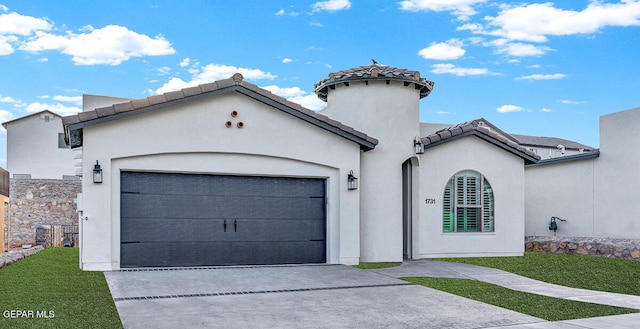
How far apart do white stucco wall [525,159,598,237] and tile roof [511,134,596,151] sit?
61.3ft

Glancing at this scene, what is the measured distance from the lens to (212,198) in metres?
13.1

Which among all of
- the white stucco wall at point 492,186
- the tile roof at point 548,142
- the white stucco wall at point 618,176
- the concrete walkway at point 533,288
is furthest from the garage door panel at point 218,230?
the tile roof at point 548,142

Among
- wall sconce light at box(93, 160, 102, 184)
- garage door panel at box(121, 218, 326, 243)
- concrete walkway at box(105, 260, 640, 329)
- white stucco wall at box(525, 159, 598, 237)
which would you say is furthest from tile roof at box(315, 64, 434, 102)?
white stucco wall at box(525, 159, 598, 237)

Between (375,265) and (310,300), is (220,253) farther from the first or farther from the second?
(310,300)

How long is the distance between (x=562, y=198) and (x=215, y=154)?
1321 centimetres

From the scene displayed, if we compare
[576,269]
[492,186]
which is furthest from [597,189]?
[576,269]

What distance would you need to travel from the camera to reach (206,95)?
12.8 meters

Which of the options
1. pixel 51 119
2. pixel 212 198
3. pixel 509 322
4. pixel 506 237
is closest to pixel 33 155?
pixel 51 119

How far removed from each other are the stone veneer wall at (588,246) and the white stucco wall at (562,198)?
5.23 feet

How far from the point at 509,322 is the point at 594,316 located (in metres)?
1.57

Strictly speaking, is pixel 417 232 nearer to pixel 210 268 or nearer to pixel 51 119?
pixel 210 268

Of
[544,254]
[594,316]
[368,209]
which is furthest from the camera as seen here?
[544,254]

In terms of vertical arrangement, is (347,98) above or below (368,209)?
above

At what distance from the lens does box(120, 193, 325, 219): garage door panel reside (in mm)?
12617
